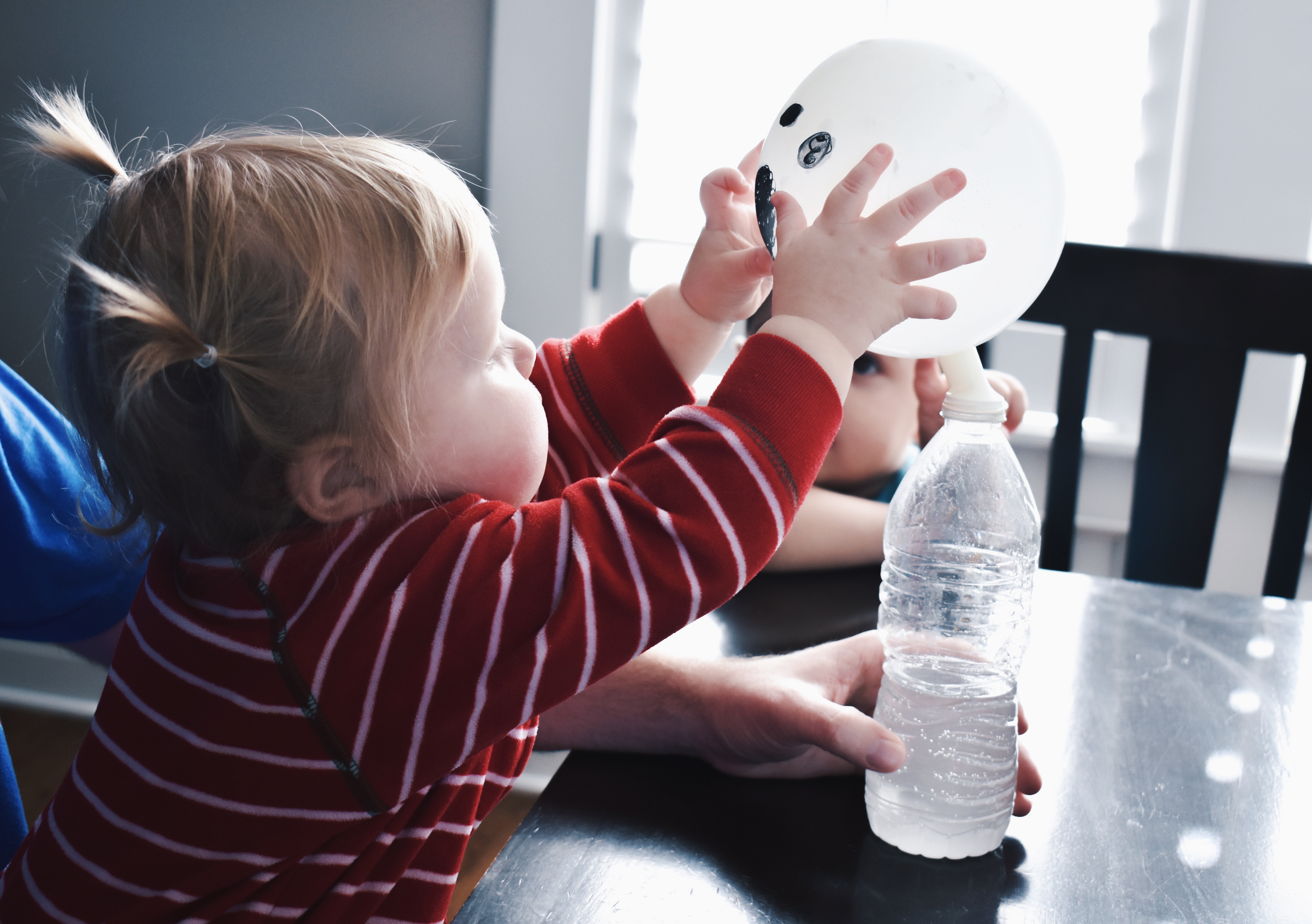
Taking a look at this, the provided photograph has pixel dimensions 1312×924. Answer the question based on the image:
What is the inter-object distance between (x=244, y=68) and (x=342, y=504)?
1563mm

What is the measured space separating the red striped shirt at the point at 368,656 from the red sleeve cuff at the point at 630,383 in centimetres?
23

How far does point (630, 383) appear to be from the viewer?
0.80 meters

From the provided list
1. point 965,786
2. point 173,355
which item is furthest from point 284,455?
point 965,786

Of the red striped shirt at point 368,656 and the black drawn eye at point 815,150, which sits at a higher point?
the black drawn eye at point 815,150

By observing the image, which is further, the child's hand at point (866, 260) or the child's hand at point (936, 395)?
the child's hand at point (936, 395)

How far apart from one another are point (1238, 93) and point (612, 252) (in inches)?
43.4

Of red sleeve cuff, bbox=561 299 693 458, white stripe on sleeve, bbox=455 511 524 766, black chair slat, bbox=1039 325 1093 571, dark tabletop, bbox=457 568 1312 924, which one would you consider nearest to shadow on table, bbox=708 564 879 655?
dark tabletop, bbox=457 568 1312 924

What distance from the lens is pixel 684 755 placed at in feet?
2.04

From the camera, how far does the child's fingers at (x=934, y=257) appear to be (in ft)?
1.63

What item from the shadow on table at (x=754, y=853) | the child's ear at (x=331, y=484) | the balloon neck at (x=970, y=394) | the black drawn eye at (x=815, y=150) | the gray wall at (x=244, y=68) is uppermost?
the gray wall at (x=244, y=68)

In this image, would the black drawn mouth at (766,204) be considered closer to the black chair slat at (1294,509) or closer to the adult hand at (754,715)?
the adult hand at (754,715)

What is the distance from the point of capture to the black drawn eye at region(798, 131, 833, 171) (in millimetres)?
538

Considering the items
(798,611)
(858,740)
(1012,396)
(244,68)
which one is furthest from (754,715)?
(244,68)

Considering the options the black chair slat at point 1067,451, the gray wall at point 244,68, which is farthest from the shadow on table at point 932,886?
the gray wall at point 244,68
